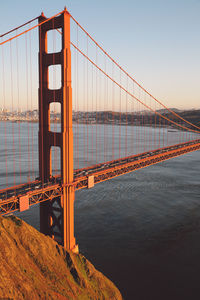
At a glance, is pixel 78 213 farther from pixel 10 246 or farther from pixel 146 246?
pixel 10 246

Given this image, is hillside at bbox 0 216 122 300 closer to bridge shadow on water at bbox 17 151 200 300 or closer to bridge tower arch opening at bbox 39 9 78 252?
bridge shadow on water at bbox 17 151 200 300

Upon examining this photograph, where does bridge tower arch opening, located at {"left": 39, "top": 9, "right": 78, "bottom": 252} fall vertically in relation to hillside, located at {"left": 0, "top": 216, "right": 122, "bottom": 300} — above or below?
above

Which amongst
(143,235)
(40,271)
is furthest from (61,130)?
(143,235)

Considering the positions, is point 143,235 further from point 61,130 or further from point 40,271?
point 40,271

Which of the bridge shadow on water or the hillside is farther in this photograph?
the bridge shadow on water

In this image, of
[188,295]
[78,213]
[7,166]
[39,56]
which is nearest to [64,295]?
[188,295]

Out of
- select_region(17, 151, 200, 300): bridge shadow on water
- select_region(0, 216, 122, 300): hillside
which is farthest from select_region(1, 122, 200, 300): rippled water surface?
select_region(0, 216, 122, 300): hillside
